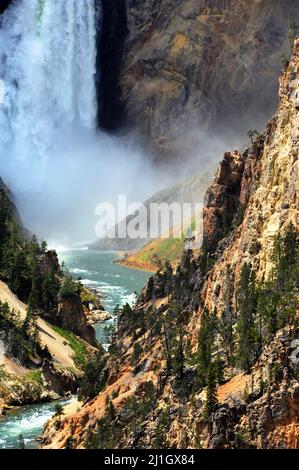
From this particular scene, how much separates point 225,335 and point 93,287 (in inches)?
3881

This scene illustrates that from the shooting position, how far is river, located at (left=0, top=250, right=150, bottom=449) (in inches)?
2645

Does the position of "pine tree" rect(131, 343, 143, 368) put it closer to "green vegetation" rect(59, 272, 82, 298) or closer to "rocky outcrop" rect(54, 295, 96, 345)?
"rocky outcrop" rect(54, 295, 96, 345)

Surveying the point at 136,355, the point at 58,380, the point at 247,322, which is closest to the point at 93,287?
the point at 58,380

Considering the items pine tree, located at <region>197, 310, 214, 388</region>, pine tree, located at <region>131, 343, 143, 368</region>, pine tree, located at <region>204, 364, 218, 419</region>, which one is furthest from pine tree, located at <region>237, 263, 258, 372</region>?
pine tree, located at <region>131, 343, 143, 368</region>

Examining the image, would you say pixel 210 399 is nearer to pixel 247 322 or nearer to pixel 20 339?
pixel 247 322

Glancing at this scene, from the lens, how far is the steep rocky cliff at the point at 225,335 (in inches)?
1630

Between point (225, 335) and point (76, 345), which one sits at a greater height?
point (225, 335)

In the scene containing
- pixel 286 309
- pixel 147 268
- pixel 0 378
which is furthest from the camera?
pixel 147 268

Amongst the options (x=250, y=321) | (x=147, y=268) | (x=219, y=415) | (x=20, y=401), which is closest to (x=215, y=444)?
(x=219, y=415)

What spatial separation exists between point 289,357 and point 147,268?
143774 millimetres

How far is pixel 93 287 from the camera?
490ft

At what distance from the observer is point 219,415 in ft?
137

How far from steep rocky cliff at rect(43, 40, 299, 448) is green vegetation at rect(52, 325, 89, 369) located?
1916 centimetres

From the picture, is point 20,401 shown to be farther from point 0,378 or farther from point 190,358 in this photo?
point 190,358
